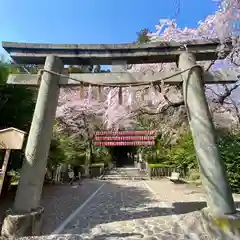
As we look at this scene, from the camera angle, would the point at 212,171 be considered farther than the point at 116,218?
No

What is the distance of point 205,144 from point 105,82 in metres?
2.66

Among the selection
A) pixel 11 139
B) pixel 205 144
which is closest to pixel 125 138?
pixel 205 144

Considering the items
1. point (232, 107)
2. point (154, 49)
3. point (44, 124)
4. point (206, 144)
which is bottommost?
point (206, 144)

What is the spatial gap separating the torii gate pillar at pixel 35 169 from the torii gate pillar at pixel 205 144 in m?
3.14

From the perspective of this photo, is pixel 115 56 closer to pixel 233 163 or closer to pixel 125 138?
pixel 233 163

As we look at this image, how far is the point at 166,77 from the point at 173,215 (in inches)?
143

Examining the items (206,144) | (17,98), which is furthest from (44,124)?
(206,144)

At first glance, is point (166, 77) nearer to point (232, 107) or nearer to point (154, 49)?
point (154, 49)

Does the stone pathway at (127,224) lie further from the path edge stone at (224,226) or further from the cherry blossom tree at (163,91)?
the cherry blossom tree at (163,91)

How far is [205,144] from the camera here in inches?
187

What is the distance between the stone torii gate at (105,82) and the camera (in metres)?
4.44

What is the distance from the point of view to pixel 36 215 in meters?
4.45

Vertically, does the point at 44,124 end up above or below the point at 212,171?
above

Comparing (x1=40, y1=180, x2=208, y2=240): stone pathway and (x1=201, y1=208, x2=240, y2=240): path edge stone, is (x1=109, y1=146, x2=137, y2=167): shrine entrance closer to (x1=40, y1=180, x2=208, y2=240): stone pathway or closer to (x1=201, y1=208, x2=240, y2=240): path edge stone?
(x1=40, y1=180, x2=208, y2=240): stone pathway
